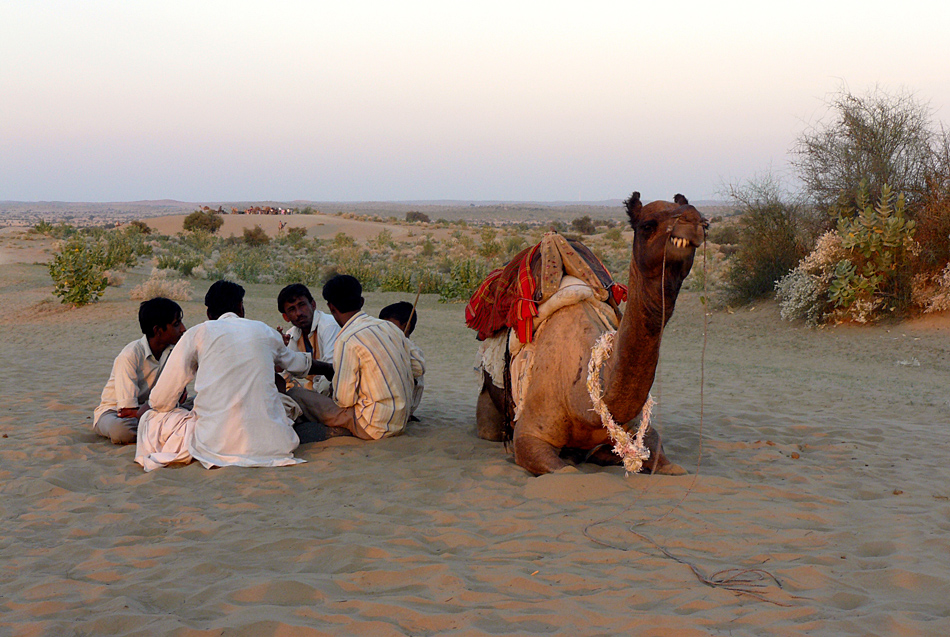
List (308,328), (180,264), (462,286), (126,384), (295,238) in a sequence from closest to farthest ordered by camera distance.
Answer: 1. (126,384)
2. (308,328)
3. (462,286)
4. (180,264)
5. (295,238)

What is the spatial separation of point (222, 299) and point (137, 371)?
3.20 ft

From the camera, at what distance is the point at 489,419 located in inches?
260

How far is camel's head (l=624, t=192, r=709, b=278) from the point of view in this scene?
3.53 metres

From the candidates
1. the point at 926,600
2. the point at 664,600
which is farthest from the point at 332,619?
the point at 926,600

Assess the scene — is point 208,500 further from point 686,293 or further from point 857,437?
point 686,293

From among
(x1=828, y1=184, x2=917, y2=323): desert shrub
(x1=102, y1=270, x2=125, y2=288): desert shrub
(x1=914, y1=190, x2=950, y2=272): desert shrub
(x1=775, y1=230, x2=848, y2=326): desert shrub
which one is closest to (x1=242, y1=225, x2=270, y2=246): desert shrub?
(x1=102, y1=270, x2=125, y2=288): desert shrub

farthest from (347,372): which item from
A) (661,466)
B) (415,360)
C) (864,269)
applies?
(864,269)

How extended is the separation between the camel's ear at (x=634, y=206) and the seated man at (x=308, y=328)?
3.75 meters

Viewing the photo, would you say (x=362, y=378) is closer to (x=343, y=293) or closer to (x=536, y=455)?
(x=343, y=293)

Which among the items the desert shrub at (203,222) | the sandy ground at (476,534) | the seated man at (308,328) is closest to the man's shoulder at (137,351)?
the sandy ground at (476,534)

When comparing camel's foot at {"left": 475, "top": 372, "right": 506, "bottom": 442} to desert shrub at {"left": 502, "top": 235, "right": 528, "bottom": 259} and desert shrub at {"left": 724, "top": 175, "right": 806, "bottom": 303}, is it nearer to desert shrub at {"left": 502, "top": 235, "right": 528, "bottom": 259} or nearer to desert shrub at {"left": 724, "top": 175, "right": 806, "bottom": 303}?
desert shrub at {"left": 724, "top": 175, "right": 806, "bottom": 303}

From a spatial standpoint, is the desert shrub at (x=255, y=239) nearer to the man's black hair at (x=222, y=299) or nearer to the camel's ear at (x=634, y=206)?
the man's black hair at (x=222, y=299)

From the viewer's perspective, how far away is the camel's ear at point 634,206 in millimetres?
3768

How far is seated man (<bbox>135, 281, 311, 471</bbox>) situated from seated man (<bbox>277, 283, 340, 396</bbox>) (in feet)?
3.83
